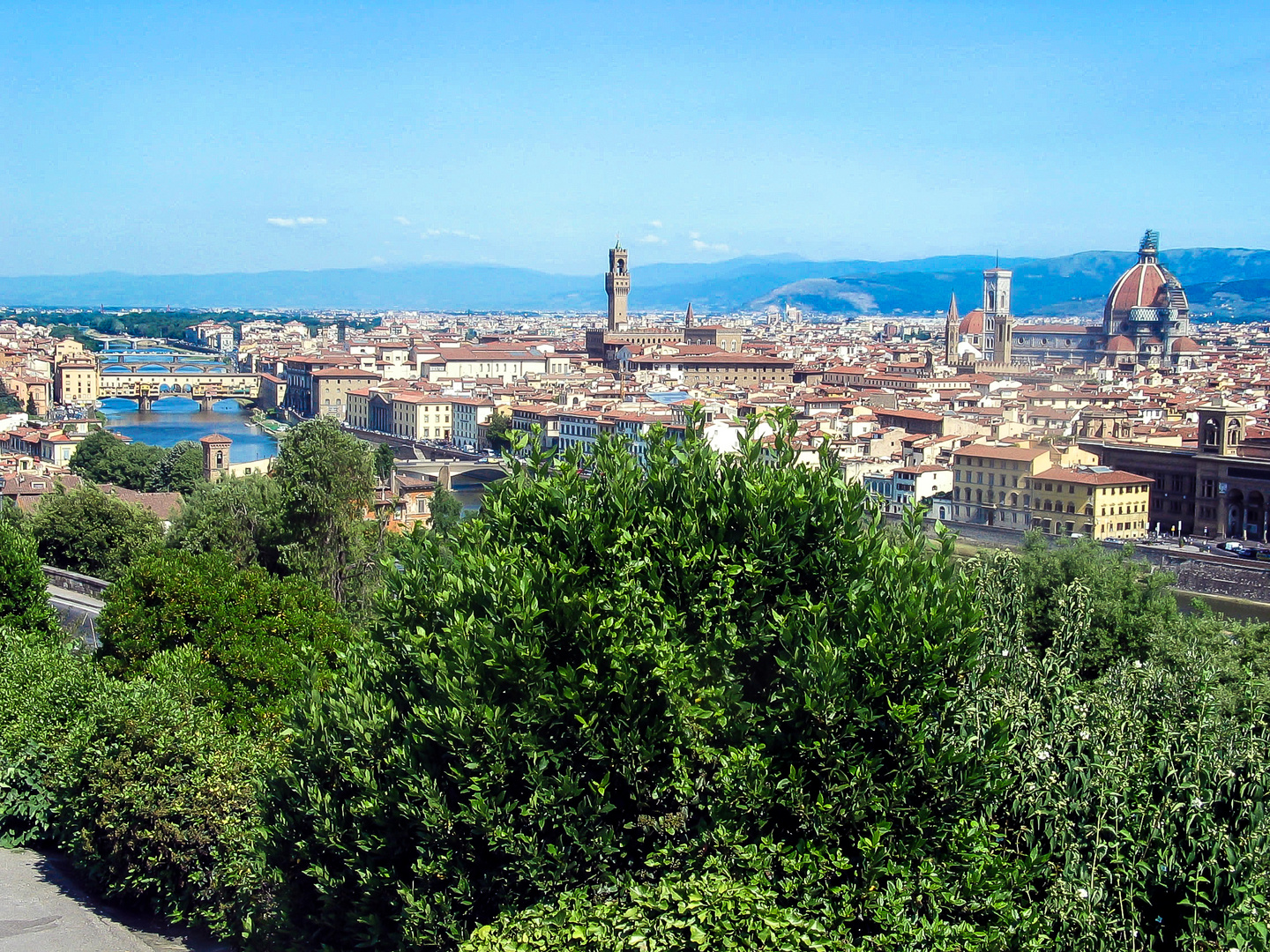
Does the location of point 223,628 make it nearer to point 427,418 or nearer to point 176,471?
point 176,471

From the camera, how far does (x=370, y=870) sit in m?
3.24

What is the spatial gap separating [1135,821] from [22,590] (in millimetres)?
6008

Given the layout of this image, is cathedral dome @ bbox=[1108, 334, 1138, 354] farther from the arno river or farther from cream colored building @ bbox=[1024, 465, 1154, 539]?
cream colored building @ bbox=[1024, 465, 1154, 539]

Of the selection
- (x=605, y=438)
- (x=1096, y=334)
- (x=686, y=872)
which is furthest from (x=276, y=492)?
(x=1096, y=334)

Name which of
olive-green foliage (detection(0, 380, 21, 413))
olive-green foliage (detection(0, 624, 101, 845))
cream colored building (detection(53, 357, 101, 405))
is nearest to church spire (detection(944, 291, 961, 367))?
cream colored building (detection(53, 357, 101, 405))

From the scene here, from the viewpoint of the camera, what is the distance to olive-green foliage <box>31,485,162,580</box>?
1212 centimetres

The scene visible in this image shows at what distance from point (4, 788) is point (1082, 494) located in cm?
1862

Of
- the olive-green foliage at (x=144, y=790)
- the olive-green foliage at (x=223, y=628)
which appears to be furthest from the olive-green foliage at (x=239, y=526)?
the olive-green foliage at (x=144, y=790)

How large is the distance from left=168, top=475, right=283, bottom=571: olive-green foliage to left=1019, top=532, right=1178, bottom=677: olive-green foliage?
5.55 m

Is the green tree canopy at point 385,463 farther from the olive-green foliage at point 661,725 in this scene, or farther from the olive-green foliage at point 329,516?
the olive-green foliage at point 661,725

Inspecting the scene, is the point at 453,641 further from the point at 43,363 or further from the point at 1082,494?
the point at 43,363

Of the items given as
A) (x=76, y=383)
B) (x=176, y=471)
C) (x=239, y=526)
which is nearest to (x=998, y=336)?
(x=76, y=383)

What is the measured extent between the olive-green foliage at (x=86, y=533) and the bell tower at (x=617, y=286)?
49.8 m

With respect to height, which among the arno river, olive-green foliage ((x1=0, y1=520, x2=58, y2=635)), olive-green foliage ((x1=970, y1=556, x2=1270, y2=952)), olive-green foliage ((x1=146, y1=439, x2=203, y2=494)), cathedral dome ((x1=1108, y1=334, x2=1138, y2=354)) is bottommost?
the arno river
